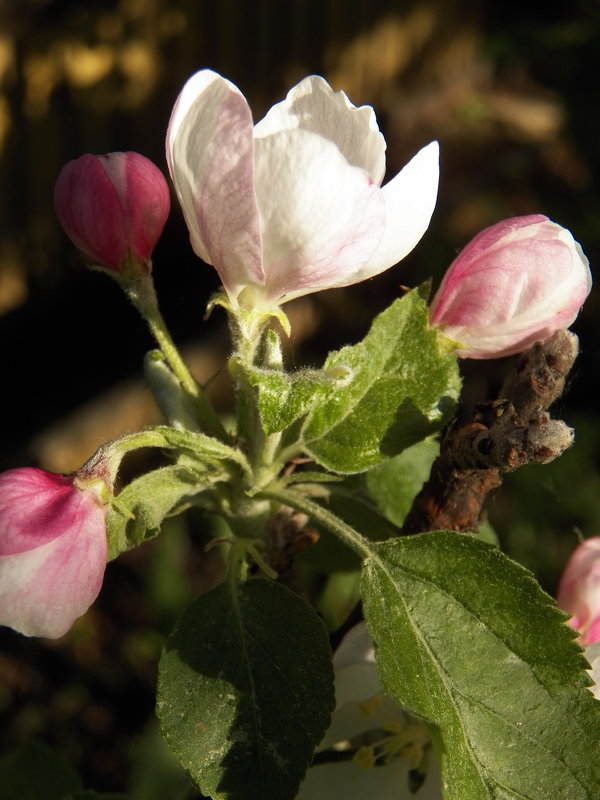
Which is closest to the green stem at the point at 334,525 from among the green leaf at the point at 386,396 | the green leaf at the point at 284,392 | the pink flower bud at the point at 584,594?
the green leaf at the point at 386,396

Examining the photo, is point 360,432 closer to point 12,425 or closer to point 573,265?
point 573,265

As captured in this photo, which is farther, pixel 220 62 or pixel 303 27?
pixel 303 27

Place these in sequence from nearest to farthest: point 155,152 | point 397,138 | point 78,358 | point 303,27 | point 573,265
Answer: point 573,265
point 78,358
point 155,152
point 303,27
point 397,138

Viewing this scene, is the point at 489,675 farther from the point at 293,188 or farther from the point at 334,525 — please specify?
the point at 293,188

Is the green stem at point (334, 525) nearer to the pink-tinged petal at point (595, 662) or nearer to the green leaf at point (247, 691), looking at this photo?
the green leaf at point (247, 691)

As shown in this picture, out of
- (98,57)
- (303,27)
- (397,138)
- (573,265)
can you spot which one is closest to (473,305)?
(573,265)

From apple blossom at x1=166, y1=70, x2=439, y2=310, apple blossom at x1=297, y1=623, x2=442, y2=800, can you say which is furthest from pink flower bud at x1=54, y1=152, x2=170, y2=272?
apple blossom at x1=297, y1=623, x2=442, y2=800
